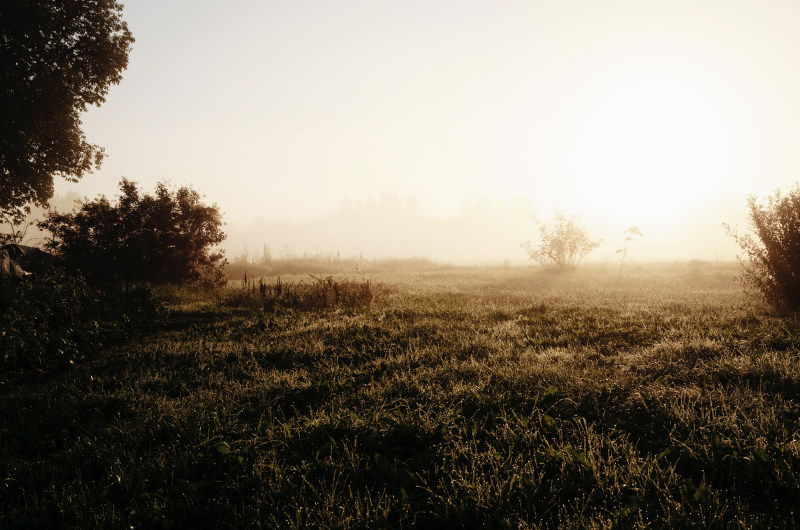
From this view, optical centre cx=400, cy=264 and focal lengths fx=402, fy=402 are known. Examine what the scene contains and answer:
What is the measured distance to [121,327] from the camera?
29.6 ft

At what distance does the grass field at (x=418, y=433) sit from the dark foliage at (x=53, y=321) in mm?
404

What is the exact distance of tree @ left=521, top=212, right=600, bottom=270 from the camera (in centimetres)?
2862

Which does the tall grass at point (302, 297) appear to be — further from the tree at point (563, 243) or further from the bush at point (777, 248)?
the tree at point (563, 243)

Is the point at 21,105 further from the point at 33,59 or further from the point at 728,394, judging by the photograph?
the point at 728,394

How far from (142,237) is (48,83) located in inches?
267

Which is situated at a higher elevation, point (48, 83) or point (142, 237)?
point (48, 83)

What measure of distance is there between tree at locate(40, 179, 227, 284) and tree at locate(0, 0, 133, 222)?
2.40m

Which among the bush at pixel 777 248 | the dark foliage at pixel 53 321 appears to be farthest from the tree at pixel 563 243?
the dark foliage at pixel 53 321

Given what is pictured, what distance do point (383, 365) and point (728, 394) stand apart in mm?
4560

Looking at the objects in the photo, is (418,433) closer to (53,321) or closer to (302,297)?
(53,321)

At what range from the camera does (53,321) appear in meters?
8.27

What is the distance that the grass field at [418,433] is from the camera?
10.0 feet

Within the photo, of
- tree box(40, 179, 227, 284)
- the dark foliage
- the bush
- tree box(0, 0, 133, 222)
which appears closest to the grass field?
the dark foliage

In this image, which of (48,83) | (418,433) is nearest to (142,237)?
A: (48,83)
